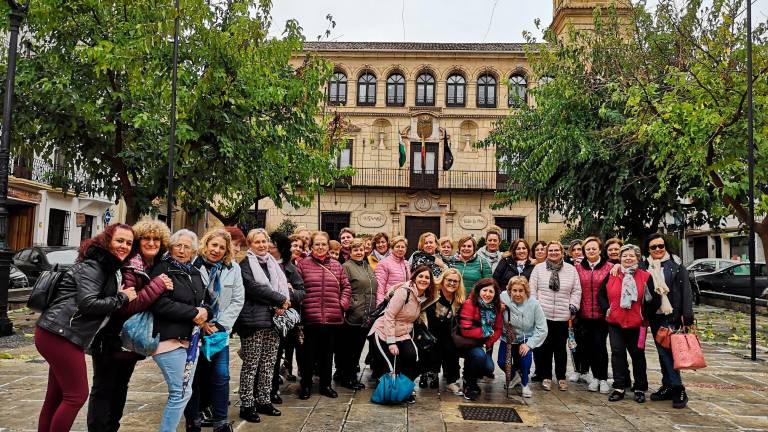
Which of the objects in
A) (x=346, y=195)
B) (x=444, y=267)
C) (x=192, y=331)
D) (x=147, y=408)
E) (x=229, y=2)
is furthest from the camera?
(x=346, y=195)

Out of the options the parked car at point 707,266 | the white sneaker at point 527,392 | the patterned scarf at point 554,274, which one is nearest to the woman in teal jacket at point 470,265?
the patterned scarf at point 554,274

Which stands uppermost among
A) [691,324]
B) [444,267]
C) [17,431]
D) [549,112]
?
[549,112]

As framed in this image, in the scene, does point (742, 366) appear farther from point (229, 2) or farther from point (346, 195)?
point (346, 195)

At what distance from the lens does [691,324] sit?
6.68 m

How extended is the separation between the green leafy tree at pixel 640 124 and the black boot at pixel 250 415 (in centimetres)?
942

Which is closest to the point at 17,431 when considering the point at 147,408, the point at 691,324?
the point at 147,408

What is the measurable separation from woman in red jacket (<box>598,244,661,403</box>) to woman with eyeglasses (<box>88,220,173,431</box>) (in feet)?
15.8

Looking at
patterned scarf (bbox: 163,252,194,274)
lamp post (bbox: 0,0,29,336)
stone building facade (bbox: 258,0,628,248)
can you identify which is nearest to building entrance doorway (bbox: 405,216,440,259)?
stone building facade (bbox: 258,0,628,248)

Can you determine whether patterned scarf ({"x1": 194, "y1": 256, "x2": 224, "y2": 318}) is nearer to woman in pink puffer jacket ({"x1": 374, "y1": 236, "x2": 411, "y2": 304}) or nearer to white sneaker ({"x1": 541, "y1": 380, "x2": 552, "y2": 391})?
woman in pink puffer jacket ({"x1": 374, "y1": 236, "x2": 411, "y2": 304})

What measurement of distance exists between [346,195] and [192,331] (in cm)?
2823

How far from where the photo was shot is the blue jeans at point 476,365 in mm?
6801

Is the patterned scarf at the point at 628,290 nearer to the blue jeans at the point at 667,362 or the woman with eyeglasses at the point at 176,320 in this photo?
the blue jeans at the point at 667,362

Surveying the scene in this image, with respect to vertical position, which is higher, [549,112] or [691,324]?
[549,112]

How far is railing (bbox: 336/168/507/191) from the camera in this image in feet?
105
